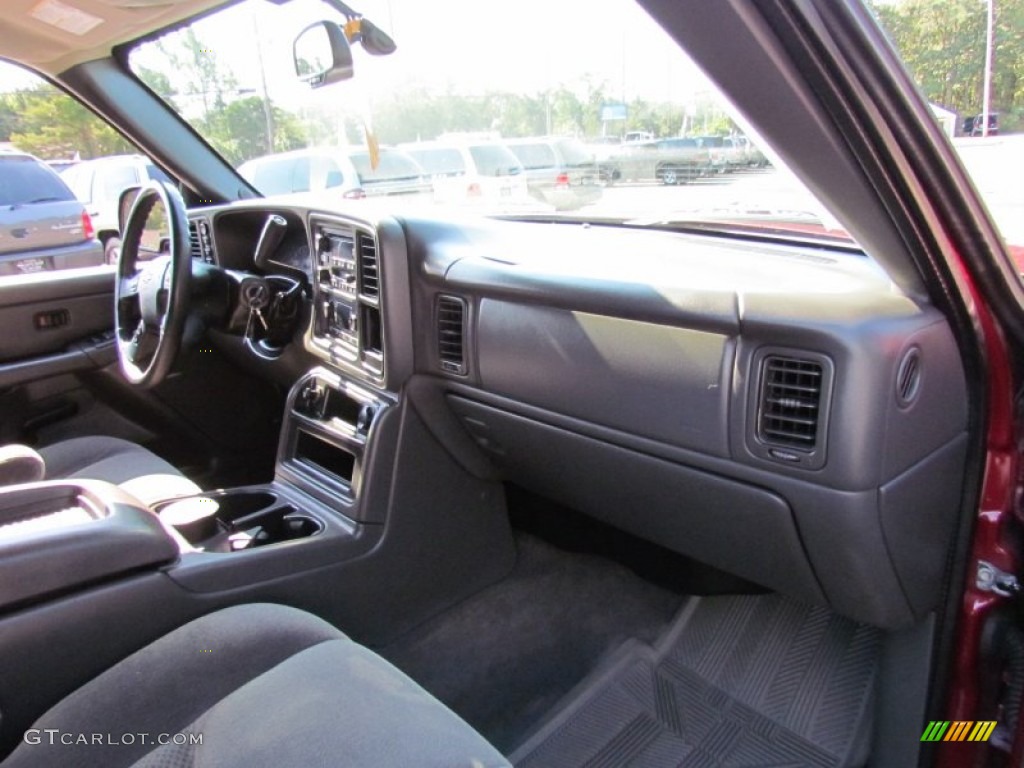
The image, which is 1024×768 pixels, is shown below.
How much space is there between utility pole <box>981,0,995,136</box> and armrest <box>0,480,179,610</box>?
164cm

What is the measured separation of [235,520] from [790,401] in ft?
4.89

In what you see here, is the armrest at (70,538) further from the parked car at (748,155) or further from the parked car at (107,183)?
the parked car at (107,183)

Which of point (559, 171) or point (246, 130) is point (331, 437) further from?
point (246, 130)

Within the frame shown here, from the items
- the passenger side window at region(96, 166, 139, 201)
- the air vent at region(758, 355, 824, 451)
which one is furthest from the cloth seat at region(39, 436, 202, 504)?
the air vent at region(758, 355, 824, 451)

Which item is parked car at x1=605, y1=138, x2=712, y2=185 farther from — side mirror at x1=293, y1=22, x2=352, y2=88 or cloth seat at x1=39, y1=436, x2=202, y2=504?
cloth seat at x1=39, y1=436, x2=202, y2=504

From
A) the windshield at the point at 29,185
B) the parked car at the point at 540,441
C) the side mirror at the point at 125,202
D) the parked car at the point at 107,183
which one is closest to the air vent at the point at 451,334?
the parked car at the point at 540,441

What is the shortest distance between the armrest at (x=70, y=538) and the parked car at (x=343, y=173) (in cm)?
117

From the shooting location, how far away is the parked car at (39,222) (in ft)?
13.5

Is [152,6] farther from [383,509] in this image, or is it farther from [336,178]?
[383,509]

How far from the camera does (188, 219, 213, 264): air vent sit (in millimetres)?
2910

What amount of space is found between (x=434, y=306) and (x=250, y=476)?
5.01ft

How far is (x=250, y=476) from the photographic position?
3.23 metres

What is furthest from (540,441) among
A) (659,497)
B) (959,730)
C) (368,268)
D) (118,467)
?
(118,467)

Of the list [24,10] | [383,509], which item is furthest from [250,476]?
[24,10]
